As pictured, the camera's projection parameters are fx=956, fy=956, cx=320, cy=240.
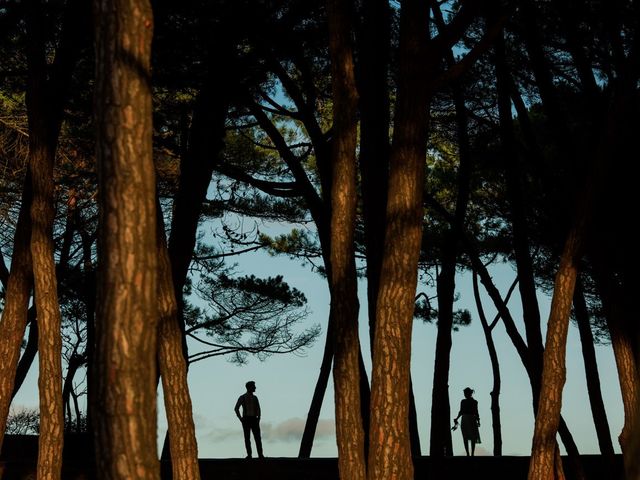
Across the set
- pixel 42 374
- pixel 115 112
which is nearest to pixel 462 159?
pixel 42 374

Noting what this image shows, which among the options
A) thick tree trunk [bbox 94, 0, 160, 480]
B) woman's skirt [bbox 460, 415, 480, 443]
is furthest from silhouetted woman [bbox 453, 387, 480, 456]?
thick tree trunk [bbox 94, 0, 160, 480]

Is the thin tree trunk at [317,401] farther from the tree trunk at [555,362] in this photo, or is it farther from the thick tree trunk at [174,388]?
the thick tree trunk at [174,388]

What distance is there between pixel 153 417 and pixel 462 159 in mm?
10132

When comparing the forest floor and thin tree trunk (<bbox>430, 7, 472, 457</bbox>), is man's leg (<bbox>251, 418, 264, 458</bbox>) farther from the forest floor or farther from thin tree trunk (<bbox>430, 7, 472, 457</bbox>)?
thin tree trunk (<bbox>430, 7, 472, 457</bbox>)

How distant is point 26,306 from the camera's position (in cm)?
989

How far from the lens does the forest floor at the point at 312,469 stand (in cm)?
1130

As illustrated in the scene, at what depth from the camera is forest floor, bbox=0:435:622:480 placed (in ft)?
37.1

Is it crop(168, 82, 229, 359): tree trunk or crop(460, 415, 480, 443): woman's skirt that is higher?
crop(168, 82, 229, 359): tree trunk

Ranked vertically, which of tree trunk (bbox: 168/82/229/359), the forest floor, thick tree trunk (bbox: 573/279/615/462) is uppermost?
tree trunk (bbox: 168/82/229/359)

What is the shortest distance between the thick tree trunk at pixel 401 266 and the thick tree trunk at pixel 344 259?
15.4 inches

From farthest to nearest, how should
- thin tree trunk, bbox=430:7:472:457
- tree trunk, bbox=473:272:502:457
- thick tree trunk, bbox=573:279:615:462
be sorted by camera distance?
tree trunk, bbox=473:272:502:457 < thin tree trunk, bbox=430:7:472:457 < thick tree trunk, bbox=573:279:615:462

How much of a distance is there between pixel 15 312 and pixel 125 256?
5607 mm

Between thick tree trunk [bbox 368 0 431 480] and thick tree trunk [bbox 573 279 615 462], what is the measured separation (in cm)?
551

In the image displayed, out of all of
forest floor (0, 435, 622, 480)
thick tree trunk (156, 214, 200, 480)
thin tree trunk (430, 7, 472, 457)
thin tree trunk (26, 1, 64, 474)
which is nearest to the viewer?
thick tree trunk (156, 214, 200, 480)
